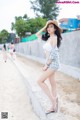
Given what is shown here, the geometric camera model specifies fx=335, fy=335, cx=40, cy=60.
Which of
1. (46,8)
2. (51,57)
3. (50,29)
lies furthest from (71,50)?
(46,8)

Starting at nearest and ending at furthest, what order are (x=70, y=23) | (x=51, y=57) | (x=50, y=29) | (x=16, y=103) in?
(x=51, y=57) → (x=50, y=29) → (x=16, y=103) → (x=70, y=23)

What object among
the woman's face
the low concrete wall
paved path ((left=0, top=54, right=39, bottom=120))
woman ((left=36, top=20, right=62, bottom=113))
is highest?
the woman's face

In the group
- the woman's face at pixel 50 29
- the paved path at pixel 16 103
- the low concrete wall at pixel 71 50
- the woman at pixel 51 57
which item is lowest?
the paved path at pixel 16 103

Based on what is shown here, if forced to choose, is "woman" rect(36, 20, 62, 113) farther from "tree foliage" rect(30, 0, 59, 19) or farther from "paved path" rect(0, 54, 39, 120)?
"tree foliage" rect(30, 0, 59, 19)

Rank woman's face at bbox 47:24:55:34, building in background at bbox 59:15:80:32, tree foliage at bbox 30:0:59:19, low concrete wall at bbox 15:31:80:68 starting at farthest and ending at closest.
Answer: tree foliage at bbox 30:0:59:19, building in background at bbox 59:15:80:32, low concrete wall at bbox 15:31:80:68, woman's face at bbox 47:24:55:34

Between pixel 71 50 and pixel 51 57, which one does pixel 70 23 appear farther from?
pixel 51 57

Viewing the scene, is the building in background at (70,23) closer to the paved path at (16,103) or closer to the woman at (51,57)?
the paved path at (16,103)

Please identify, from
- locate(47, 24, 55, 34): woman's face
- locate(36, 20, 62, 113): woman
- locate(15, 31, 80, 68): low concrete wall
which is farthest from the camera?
locate(15, 31, 80, 68): low concrete wall

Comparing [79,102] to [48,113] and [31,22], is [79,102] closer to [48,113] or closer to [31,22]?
[48,113]

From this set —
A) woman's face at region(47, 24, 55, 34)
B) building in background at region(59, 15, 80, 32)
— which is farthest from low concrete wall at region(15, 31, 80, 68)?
woman's face at region(47, 24, 55, 34)

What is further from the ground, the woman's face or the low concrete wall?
the woman's face

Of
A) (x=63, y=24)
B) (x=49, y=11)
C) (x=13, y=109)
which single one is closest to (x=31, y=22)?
(x=49, y=11)

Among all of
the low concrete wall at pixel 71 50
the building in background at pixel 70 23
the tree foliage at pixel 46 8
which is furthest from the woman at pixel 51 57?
the tree foliage at pixel 46 8

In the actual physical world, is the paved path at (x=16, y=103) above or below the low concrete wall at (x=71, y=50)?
below
